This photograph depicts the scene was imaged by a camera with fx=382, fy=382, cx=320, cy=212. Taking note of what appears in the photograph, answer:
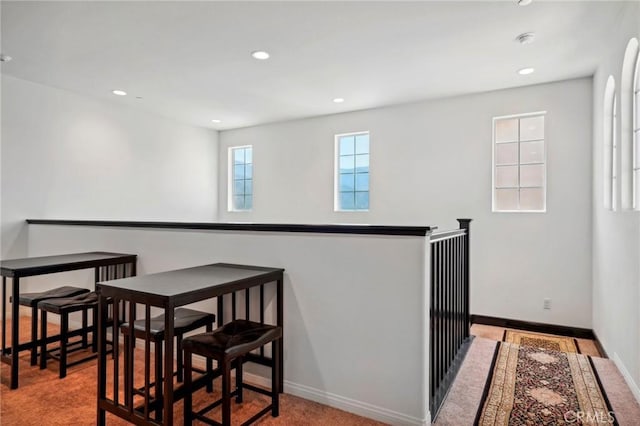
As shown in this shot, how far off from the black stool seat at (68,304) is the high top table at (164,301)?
83 centimetres

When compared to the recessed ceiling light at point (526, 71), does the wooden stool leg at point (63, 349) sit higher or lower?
lower

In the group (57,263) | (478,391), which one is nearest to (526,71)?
(478,391)

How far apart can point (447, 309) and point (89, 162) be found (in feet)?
15.0

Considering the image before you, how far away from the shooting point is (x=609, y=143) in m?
3.28

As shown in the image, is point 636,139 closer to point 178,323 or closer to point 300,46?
point 300,46

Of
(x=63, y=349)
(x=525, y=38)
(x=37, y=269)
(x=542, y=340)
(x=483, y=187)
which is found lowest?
(x=542, y=340)

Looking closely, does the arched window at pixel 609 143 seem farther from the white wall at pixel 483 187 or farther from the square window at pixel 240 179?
the square window at pixel 240 179

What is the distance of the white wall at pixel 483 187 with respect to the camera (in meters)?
3.98

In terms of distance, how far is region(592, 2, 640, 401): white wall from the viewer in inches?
96.5

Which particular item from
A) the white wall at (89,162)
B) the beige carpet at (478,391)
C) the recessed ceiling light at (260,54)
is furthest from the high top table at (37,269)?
the beige carpet at (478,391)

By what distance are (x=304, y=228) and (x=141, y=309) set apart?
Result: 1699mm

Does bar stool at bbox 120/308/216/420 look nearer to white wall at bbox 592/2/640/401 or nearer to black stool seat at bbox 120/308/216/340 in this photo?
black stool seat at bbox 120/308/216/340

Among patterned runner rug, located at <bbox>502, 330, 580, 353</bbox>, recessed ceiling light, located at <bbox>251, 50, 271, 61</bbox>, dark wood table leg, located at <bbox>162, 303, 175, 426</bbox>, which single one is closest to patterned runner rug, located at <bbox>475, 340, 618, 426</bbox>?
patterned runner rug, located at <bbox>502, 330, 580, 353</bbox>

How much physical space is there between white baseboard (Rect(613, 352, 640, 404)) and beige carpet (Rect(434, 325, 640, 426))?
0.03m
